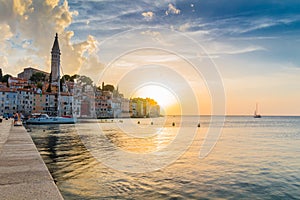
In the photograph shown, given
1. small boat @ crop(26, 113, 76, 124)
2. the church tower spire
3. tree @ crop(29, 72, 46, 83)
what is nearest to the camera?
small boat @ crop(26, 113, 76, 124)

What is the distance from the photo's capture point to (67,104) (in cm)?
11225

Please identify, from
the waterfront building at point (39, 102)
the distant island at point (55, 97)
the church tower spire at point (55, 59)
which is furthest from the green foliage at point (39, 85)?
the church tower spire at point (55, 59)

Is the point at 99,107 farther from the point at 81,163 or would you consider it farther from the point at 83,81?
the point at 81,163

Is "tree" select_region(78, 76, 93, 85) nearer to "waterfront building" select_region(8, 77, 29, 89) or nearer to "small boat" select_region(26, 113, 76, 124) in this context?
"waterfront building" select_region(8, 77, 29, 89)

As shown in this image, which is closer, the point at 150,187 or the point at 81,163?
the point at 150,187

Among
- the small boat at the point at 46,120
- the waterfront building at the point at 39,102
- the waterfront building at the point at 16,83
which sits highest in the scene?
the waterfront building at the point at 16,83

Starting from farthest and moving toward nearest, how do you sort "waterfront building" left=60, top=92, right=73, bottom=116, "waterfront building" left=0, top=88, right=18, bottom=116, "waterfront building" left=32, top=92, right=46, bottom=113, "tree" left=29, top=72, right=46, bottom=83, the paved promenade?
"tree" left=29, top=72, right=46, bottom=83, "waterfront building" left=60, top=92, right=73, bottom=116, "waterfront building" left=32, top=92, right=46, bottom=113, "waterfront building" left=0, top=88, right=18, bottom=116, the paved promenade

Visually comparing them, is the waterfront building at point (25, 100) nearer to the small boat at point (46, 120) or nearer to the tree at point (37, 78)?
the tree at point (37, 78)

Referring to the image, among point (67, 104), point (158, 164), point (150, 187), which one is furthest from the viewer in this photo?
point (67, 104)

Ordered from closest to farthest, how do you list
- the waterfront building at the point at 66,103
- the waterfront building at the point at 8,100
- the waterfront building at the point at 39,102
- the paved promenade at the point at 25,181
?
the paved promenade at the point at 25,181 < the waterfront building at the point at 8,100 < the waterfront building at the point at 39,102 < the waterfront building at the point at 66,103

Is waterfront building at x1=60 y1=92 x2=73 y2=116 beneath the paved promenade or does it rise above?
above

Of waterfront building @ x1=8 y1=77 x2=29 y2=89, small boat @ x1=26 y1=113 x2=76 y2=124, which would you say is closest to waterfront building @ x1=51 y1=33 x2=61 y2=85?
waterfront building @ x1=8 y1=77 x2=29 y2=89

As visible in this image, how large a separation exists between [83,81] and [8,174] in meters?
133

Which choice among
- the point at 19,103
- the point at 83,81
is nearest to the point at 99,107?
the point at 83,81
